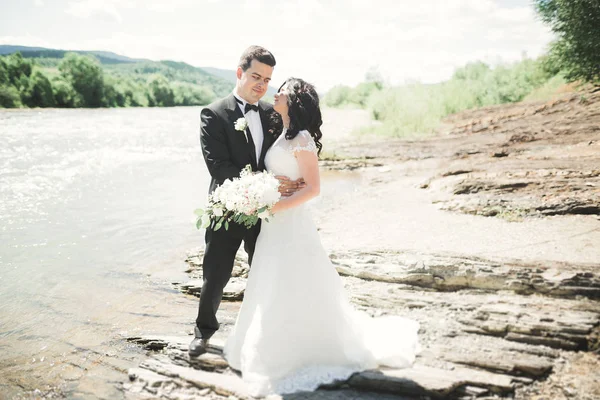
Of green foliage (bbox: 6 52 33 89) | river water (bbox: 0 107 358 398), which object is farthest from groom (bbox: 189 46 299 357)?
green foliage (bbox: 6 52 33 89)

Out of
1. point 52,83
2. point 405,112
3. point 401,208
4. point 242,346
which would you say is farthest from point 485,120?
point 52,83

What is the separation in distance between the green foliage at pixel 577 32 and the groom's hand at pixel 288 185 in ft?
65.6

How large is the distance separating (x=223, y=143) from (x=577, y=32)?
21478 millimetres

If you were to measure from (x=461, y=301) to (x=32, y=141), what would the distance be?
2819cm

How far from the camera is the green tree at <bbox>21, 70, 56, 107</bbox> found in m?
49.3

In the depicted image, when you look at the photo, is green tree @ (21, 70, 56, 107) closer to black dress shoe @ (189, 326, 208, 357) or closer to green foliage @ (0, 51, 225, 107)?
green foliage @ (0, 51, 225, 107)

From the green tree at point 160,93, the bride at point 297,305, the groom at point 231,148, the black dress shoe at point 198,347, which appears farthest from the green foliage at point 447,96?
the green tree at point 160,93

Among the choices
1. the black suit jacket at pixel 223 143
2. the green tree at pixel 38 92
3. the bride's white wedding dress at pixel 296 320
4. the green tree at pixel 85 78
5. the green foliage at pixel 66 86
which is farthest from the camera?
the green tree at pixel 85 78

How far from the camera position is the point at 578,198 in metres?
7.76

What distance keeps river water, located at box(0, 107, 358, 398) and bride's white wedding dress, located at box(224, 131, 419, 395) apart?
1.62 m

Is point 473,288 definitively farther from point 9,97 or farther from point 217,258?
point 9,97

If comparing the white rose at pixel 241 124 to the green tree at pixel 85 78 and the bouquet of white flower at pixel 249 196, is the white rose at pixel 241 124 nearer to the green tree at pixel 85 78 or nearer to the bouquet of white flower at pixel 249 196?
the bouquet of white flower at pixel 249 196

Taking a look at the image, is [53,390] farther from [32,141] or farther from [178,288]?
[32,141]

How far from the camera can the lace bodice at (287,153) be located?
3.69 metres
